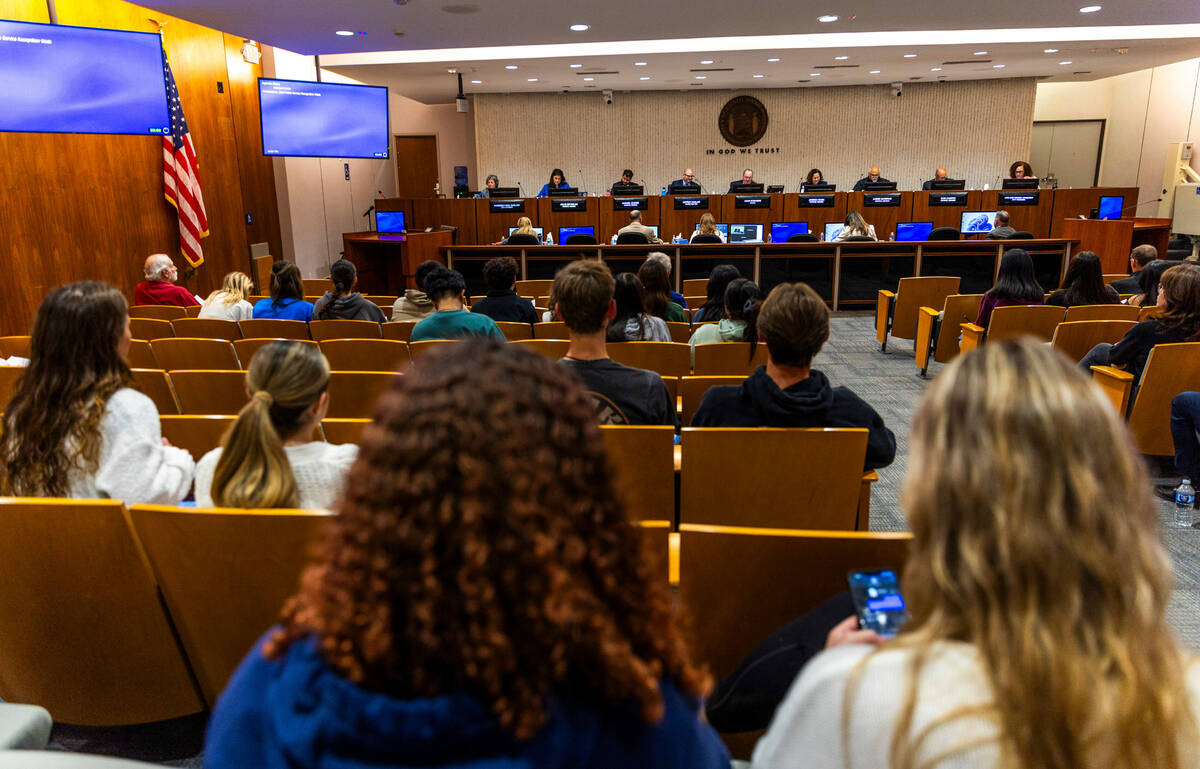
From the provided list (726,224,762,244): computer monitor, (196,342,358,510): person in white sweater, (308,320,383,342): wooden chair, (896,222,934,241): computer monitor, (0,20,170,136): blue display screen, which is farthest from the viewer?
(726,224,762,244): computer monitor

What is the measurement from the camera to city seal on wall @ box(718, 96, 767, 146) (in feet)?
47.9

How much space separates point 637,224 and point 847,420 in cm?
688

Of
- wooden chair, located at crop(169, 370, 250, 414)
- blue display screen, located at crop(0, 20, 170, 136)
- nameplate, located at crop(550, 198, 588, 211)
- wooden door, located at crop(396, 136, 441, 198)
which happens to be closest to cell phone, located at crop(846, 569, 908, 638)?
wooden chair, located at crop(169, 370, 250, 414)

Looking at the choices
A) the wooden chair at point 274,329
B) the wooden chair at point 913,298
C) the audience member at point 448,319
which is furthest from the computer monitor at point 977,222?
the wooden chair at point 274,329

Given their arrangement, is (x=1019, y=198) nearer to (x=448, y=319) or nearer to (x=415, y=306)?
(x=415, y=306)

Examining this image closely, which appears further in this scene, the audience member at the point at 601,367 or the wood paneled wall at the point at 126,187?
the wood paneled wall at the point at 126,187

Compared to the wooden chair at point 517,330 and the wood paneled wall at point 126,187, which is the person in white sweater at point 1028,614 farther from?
the wood paneled wall at point 126,187

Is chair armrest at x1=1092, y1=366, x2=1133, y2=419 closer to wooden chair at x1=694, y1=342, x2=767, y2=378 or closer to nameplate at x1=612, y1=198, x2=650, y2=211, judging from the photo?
wooden chair at x1=694, y1=342, x2=767, y2=378

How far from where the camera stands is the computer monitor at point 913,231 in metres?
9.32

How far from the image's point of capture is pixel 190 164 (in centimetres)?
809

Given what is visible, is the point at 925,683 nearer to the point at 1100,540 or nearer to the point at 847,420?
the point at 1100,540

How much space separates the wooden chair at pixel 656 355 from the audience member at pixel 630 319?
25 centimetres

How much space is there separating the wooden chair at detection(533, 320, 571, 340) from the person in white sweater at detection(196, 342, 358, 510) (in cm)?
266

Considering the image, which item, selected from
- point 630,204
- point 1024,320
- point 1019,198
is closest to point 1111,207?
point 1019,198
